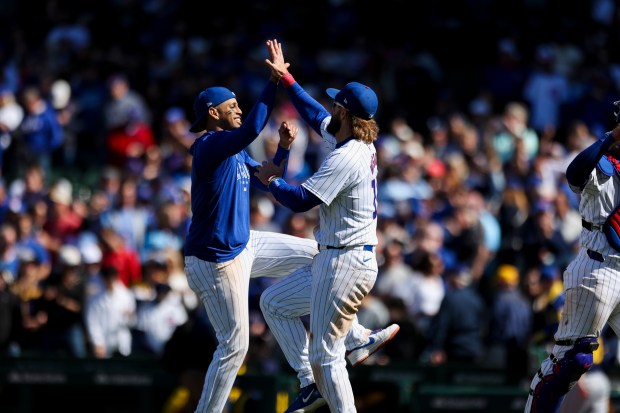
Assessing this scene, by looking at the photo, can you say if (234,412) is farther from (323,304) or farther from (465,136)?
(465,136)

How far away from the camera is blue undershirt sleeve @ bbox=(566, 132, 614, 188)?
31.0ft

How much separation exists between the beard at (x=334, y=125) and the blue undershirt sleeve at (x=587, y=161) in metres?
1.59

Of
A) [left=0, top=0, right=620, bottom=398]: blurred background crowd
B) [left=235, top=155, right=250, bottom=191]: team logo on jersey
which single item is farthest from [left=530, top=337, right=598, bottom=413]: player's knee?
[left=0, top=0, right=620, bottom=398]: blurred background crowd

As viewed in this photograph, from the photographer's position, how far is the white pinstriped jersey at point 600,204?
31.9 ft

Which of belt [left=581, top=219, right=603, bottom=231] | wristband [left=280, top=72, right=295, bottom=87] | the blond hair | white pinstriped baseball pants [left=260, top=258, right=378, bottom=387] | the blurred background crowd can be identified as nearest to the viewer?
the blond hair

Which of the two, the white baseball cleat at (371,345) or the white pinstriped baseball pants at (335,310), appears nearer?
the white pinstriped baseball pants at (335,310)

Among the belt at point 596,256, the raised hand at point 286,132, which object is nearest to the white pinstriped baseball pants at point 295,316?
the raised hand at point 286,132

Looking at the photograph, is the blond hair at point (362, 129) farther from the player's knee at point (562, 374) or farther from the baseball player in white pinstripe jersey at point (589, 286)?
the player's knee at point (562, 374)

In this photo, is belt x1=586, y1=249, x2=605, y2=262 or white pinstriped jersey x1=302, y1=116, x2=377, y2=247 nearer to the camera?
white pinstriped jersey x1=302, y1=116, x2=377, y2=247

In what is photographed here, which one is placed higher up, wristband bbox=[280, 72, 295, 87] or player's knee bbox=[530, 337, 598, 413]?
wristband bbox=[280, 72, 295, 87]

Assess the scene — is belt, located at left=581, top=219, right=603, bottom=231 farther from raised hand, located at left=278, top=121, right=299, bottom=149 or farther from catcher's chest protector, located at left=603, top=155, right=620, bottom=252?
raised hand, located at left=278, top=121, right=299, bottom=149

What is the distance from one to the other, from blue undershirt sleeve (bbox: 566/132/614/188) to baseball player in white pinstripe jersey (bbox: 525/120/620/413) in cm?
5

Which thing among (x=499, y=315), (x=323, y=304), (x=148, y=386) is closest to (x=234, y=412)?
(x=148, y=386)

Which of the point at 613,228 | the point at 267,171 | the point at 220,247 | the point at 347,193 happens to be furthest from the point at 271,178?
the point at 613,228
